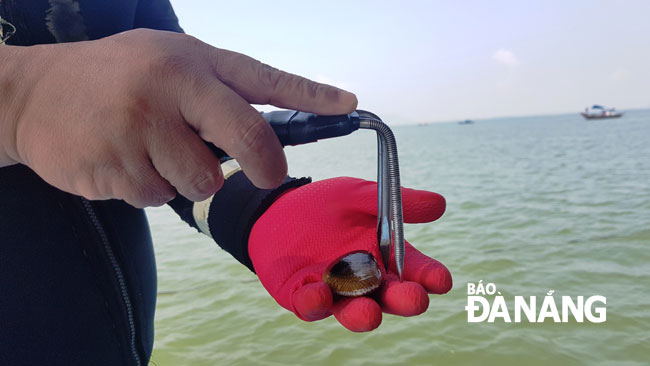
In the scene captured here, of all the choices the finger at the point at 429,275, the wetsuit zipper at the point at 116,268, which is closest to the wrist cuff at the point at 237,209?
the wetsuit zipper at the point at 116,268

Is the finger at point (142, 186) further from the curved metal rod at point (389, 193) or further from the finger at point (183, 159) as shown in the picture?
the curved metal rod at point (389, 193)

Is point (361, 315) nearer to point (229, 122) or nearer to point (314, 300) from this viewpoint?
point (314, 300)

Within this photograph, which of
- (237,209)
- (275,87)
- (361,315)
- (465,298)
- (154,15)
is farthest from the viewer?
(465,298)

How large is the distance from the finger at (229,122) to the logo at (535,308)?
181 inches

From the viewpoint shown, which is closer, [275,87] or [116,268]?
[275,87]

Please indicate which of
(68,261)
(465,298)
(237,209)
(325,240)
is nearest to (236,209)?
(237,209)

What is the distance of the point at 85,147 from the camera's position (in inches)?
27.7

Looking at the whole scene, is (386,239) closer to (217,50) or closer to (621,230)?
(217,50)

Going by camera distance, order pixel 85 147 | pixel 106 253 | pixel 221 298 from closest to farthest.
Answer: pixel 85 147, pixel 106 253, pixel 221 298

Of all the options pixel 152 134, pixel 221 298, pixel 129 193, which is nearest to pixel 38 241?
pixel 129 193

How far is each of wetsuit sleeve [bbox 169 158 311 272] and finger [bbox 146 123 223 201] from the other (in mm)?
622

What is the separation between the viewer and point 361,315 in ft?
3.23

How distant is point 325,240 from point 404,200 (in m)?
0.28

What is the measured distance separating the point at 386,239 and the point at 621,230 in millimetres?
8070
